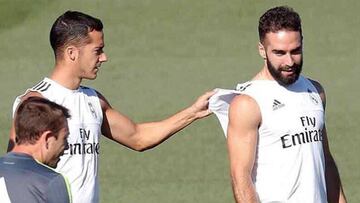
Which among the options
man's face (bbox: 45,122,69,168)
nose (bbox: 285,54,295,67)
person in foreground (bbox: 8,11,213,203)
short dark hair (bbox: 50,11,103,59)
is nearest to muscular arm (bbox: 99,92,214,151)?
person in foreground (bbox: 8,11,213,203)

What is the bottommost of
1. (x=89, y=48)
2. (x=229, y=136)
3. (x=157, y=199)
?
(x=157, y=199)

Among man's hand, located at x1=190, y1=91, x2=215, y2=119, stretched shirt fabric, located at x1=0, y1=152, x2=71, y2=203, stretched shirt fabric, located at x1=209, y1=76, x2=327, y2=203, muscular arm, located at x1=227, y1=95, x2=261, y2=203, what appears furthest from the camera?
man's hand, located at x1=190, y1=91, x2=215, y2=119

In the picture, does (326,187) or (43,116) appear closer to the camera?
(43,116)

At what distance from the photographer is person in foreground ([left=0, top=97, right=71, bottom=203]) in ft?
13.7

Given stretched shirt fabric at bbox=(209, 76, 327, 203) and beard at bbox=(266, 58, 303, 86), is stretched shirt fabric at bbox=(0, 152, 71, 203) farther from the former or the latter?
beard at bbox=(266, 58, 303, 86)

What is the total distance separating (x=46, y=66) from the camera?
9367mm

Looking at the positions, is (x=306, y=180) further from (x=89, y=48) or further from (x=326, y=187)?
(x=89, y=48)

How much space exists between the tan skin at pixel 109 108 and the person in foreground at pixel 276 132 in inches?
22.2

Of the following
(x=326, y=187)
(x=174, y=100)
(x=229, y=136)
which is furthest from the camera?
(x=174, y=100)

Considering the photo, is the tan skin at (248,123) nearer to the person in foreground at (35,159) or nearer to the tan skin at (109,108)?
the tan skin at (109,108)

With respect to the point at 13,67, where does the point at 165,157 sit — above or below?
below

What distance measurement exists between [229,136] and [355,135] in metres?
3.57

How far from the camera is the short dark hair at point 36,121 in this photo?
4.22 m

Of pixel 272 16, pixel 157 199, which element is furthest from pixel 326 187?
pixel 157 199
